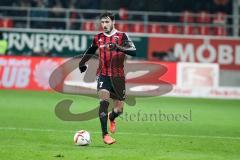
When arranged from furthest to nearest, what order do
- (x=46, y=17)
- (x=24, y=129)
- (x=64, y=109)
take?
(x=46, y=17) < (x=64, y=109) < (x=24, y=129)

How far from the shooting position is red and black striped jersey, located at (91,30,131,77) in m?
11.5

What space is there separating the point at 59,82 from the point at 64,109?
495cm

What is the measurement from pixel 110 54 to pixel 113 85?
0.56 m

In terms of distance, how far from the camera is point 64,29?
27.0 meters

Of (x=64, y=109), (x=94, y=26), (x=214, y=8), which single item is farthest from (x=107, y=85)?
(x=214, y=8)

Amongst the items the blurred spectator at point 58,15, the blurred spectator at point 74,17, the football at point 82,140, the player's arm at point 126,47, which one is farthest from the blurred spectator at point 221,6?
the football at point 82,140

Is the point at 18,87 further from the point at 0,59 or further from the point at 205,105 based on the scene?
the point at 205,105

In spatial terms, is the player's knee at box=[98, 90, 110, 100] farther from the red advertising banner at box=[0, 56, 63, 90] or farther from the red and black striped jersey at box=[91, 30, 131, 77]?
the red advertising banner at box=[0, 56, 63, 90]

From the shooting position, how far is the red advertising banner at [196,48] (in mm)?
25953

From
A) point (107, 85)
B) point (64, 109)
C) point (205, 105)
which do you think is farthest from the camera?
point (205, 105)

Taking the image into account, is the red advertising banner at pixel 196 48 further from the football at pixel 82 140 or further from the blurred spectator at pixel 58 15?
the football at pixel 82 140

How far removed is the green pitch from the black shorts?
84 centimetres

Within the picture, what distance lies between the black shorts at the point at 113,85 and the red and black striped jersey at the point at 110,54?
0.08 m

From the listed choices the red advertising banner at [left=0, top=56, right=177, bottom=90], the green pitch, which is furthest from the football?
the red advertising banner at [left=0, top=56, right=177, bottom=90]
